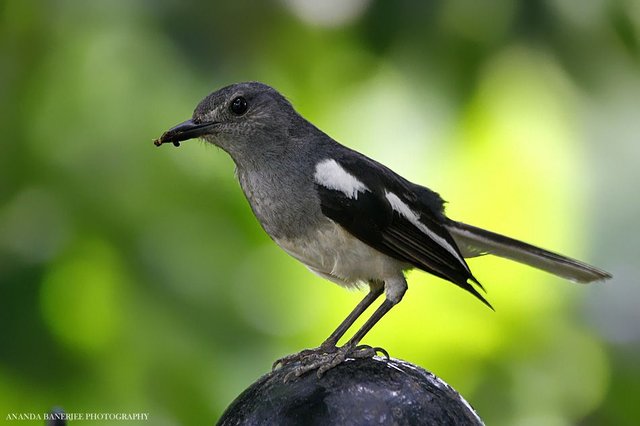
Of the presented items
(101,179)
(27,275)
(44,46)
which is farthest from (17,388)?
(44,46)

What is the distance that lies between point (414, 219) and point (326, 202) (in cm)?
41

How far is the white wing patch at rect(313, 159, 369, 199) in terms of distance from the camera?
396cm

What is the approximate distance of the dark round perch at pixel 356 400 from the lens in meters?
2.85

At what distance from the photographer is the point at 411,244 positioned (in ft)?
13.3

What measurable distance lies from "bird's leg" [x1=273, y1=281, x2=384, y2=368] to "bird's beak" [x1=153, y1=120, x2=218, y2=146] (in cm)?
89

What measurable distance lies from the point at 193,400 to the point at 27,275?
0.88m

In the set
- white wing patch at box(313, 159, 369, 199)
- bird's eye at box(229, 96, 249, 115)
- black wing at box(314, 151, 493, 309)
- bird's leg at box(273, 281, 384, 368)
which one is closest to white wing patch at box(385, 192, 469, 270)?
black wing at box(314, 151, 493, 309)

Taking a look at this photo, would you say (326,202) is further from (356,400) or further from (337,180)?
(356,400)

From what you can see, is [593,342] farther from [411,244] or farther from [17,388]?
[17,388]

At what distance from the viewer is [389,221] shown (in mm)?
4023

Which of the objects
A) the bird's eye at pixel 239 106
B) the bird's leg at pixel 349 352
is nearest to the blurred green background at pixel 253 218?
the bird's eye at pixel 239 106

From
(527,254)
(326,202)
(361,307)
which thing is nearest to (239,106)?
(326,202)

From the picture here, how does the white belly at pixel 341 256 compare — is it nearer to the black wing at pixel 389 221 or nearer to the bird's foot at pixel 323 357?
→ the black wing at pixel 389 221

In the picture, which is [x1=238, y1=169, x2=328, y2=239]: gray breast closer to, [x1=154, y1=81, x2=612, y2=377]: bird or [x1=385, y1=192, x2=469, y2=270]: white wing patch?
[x1=154, y1=81, x2=612, y2=377]: bird
